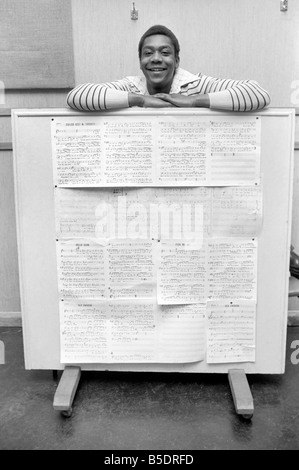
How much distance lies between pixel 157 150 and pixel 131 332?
589 mm

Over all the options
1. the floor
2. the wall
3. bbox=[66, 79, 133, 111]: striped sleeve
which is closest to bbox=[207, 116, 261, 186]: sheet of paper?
bbox=[66, 79, 133, 111]: striped sleeve

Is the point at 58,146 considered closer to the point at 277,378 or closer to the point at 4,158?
the point at 4,158

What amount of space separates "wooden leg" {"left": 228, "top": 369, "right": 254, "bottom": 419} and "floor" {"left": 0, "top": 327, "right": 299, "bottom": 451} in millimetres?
43

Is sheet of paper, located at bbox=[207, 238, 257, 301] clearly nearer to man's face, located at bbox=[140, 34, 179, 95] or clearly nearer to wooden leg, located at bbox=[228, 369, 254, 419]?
wooden leg, located at bbox=[228, 369, 254, 419]

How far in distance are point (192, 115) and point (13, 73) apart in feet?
2.94

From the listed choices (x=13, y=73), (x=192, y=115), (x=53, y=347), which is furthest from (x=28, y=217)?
(x=13, y=73)

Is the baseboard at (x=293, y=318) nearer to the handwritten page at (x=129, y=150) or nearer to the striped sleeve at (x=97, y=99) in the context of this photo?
the handwritten page at (x=129, y=150)

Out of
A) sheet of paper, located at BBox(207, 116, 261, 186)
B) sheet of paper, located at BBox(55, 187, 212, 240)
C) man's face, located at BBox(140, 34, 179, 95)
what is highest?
man's face, located at BBox(140, 34, 179, 95)

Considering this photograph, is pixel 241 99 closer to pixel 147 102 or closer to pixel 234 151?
pixel 234 151

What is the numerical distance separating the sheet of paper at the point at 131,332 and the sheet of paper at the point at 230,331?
0.11 ft

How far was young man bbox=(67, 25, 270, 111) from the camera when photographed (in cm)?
119

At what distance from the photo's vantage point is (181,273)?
1295 millimetres

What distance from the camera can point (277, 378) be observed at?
1.46 metres

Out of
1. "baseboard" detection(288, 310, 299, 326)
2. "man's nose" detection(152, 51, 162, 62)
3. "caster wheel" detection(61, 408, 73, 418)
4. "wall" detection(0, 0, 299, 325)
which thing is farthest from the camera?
"baseboard" detection(288, 310, 299, 326)
